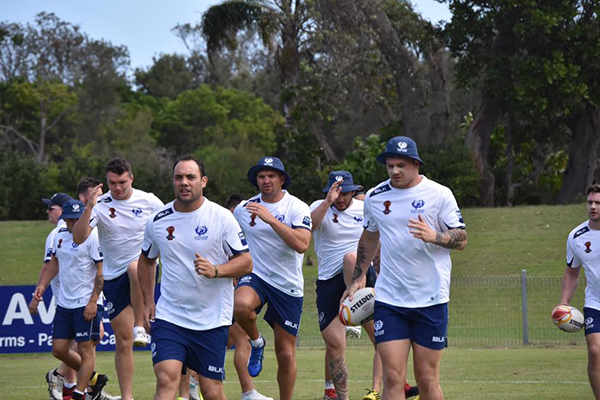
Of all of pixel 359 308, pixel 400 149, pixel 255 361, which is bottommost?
pixel 255 361

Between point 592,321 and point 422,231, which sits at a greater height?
point 422,231

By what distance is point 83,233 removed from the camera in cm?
1059

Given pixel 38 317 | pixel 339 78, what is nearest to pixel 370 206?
pixel 38 317

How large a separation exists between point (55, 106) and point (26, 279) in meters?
34.7

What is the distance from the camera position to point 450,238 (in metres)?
8.18

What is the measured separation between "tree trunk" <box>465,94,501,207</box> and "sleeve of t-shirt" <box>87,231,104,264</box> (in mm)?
27574

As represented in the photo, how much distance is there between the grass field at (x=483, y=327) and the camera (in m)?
13.4

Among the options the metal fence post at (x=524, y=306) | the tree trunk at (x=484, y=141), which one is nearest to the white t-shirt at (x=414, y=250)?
the metal fence post at (x=524, y=306)

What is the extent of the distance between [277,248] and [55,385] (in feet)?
13.5

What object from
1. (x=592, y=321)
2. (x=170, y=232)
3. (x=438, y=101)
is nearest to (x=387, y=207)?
(x=170, y=232)

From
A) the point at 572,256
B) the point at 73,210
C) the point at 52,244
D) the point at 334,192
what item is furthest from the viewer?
the point at 52,244

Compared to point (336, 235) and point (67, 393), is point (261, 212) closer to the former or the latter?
point (336, 235)

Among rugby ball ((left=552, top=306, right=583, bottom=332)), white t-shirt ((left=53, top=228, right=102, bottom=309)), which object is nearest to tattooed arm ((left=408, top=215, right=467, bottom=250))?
rugby ball ((left=552, top=306, right=583, bottom=332))

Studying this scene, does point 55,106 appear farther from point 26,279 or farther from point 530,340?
point 530,340
